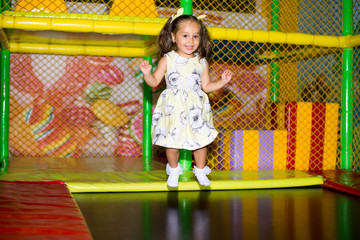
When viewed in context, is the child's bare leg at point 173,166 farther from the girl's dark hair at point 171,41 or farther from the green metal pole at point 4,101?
the green metal pole at point 4,101

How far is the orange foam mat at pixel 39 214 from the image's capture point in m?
1.07

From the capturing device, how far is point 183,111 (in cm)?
184

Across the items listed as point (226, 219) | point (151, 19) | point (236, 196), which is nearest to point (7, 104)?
point (151, 19)

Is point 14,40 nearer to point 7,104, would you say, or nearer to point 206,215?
point 7,104

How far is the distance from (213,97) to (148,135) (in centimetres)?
70

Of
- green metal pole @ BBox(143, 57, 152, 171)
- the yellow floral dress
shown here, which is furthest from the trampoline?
green metal pole @ BBox(143, 57, 152, 171)

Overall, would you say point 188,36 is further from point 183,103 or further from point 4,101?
point 4,101

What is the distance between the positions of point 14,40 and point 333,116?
233 centimetres

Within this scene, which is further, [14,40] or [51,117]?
[51,117]

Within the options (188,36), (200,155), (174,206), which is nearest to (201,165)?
(200,155)

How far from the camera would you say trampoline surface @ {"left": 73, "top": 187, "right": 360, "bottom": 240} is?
3.87 ft

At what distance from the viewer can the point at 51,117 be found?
3299 millimetres

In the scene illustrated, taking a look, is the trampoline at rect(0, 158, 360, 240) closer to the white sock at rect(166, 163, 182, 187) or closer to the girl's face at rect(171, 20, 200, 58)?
the white sock at rect(166, 163, 182, 187)

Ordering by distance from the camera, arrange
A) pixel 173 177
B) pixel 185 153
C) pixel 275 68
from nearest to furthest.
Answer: pixel 173 177 < pixel 185 153 < pixel 275 68
